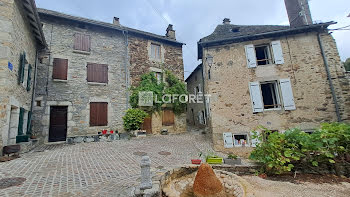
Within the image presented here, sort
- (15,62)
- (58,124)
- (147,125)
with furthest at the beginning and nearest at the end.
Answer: (147,125) → (58,124) → (15,62)

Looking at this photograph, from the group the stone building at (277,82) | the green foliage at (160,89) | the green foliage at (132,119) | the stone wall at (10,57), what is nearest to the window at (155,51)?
the green foliage at (160,89)

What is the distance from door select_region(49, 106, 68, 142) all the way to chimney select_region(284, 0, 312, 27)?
14.1m

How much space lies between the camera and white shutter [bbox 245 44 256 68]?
7613mm

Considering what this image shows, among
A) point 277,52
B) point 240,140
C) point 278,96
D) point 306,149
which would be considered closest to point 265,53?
point 277,52

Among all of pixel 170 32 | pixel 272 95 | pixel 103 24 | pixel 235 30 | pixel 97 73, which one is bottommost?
pixel 272 95

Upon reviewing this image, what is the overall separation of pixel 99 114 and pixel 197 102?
9083 millimetres

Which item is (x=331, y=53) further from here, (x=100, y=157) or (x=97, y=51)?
(x=97, y=51)

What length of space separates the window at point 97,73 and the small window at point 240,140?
8.84 m

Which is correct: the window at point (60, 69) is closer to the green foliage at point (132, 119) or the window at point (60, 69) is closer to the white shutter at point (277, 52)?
the green foliage at point (132, 119)

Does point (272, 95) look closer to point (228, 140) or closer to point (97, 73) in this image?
point (228, 140)

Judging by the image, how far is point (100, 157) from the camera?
550 centimetres

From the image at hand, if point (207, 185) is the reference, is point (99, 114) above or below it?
above

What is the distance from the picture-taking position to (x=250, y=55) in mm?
7688

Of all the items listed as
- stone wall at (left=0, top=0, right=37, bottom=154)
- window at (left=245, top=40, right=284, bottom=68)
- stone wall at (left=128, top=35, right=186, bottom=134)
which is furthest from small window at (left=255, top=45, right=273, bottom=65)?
stone wall at (left=0, top=0, right=37, bottom=154)
